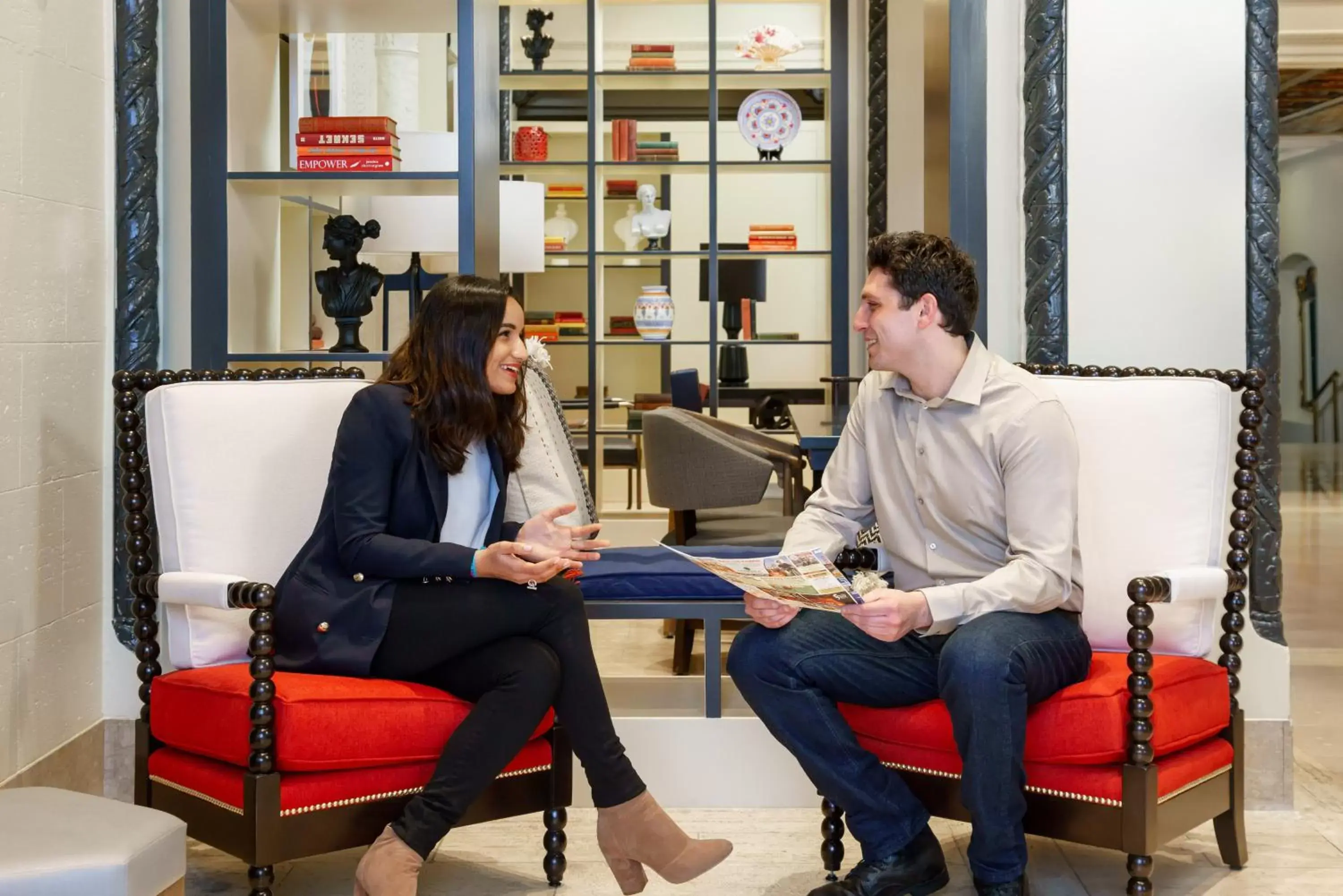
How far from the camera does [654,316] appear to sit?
22.9ft

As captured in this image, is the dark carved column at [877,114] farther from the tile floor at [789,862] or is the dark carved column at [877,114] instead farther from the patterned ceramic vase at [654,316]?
the tile floor at [789,862]

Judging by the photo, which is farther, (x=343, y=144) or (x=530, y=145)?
(x=530, y=145)

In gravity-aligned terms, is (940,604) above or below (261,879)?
above

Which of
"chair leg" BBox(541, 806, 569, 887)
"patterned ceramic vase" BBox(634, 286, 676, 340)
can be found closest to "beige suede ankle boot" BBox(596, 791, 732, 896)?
"chair leg" BBox(541, 806, 569, 887)

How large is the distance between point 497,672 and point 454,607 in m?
0.14

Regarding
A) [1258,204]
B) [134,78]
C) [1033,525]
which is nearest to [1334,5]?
[1258,204]

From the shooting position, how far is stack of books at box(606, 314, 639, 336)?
7234 millimetres

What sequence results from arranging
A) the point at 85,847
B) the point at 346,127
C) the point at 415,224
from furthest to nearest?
the point at 415,224
the point at 346,127
the point at 85,847

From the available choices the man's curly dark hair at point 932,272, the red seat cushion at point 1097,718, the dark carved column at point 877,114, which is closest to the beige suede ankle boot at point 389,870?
the red seat cushion at point 1097,718

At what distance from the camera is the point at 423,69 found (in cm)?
612

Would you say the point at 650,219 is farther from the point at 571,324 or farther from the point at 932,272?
the point at 932,272

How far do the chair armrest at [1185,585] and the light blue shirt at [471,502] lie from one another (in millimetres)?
1195

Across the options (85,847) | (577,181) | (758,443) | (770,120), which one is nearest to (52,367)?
(85,847)

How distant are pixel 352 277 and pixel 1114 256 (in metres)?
1.86
